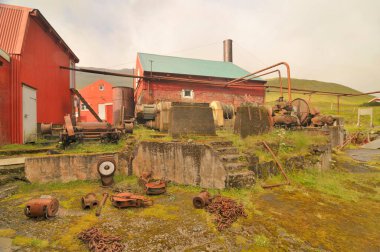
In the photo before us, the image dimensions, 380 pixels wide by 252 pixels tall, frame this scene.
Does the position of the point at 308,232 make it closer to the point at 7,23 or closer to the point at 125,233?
the point at 125,233

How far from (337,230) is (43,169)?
7.60 m

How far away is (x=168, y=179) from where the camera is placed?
6.33m

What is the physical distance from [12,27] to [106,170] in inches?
316

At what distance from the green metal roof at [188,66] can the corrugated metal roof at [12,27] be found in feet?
29.9

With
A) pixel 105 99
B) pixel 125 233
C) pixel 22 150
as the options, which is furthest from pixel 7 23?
pixel 105 99

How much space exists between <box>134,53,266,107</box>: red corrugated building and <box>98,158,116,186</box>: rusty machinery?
33.4ft

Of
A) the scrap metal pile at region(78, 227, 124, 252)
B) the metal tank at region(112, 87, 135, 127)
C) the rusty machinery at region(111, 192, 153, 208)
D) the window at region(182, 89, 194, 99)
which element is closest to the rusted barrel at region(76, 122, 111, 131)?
the rusty machinery at region(111, 192, 153, 208)

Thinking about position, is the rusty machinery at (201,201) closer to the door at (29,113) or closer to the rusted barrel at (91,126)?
the rusted barrel at (91,126)

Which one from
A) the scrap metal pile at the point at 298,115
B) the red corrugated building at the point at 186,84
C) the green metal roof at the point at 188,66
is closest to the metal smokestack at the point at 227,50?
the green metal roof at the point at 188,66

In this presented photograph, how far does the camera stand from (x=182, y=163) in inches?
240

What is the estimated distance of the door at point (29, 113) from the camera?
8586 millimetres

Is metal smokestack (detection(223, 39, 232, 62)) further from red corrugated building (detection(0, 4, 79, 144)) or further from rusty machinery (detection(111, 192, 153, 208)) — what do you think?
rusty machinery (detection(111, 192, 153, 208))

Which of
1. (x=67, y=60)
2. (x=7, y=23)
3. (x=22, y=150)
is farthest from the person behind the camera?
(x=67, y=60)

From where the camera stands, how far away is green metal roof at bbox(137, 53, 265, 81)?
18.4m
